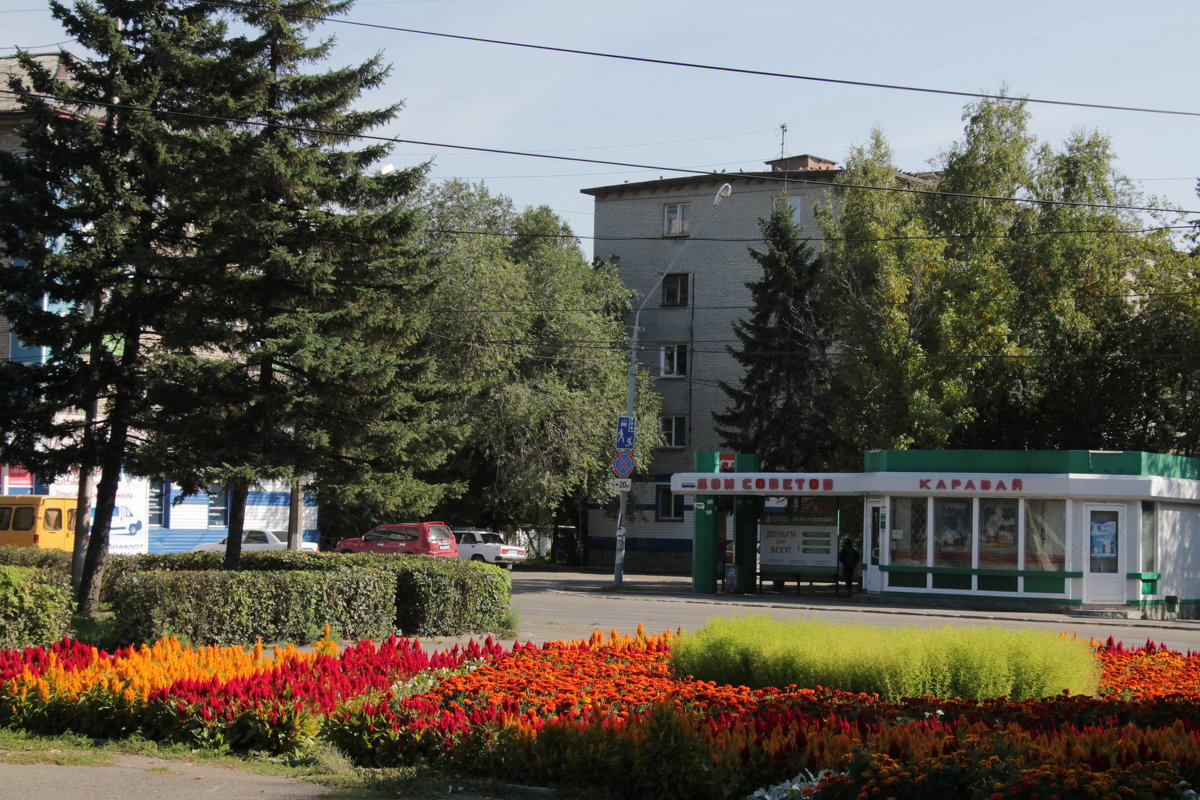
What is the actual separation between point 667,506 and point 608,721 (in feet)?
139

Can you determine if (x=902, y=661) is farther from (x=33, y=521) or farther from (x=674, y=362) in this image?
(x=674, y=362)

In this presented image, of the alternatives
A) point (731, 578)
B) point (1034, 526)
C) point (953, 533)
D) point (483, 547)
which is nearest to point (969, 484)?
point (953, 533)

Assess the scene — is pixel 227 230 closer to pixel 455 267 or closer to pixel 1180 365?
pixel 455 267

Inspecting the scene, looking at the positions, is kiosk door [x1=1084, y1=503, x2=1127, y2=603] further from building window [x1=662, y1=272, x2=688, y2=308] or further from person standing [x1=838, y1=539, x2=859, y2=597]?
building window [x1=662, y1=272, x2=688, y2=308]

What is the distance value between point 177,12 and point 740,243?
3402 cm

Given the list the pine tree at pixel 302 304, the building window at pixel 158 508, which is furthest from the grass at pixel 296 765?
the building window at pixel 158 508

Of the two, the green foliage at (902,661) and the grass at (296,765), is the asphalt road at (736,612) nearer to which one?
the green foliage at (902,661)

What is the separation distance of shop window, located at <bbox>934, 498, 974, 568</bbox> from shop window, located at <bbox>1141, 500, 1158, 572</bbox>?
154 inches

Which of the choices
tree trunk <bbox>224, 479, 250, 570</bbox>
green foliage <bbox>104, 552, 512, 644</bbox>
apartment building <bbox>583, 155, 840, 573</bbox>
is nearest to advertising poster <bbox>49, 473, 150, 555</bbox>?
green foliage <bbox>104, 552, 512, 644</bbox>

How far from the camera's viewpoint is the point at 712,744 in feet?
24.0

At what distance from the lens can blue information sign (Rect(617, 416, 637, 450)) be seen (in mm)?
33156

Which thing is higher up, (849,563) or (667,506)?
(667,506)

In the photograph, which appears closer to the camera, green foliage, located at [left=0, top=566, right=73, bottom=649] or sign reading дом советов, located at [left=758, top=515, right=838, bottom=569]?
green foliage, located at [left=0, top=566, right=73, bottom=649]

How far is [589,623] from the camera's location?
2122 cm
